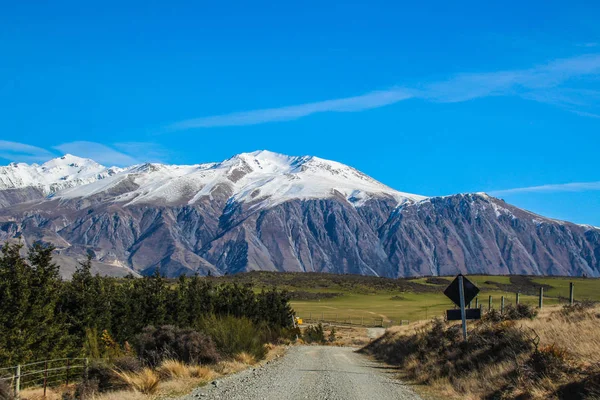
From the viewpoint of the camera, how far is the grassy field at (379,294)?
116312 mm

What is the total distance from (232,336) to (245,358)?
1.24m

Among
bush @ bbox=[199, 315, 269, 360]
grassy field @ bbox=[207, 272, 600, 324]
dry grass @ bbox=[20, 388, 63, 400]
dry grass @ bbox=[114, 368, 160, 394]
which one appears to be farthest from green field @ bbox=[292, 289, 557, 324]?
dry grass @ bbox=[114, 368, 160, 394]

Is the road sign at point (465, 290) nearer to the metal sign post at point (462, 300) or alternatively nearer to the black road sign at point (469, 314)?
the metal sign post at point (462, 300)

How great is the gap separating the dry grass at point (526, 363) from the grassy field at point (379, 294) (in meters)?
76.9

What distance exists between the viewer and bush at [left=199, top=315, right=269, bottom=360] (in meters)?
25.6

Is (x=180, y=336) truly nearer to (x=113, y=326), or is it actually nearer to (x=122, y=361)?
(x=122, y=361)

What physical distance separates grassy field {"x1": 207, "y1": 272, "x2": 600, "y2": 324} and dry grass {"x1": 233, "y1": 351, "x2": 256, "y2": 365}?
72096 mm

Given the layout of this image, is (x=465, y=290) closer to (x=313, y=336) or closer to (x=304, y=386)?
(x=304, y=386)

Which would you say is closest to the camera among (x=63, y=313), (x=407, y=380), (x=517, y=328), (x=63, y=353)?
(x=517, y=328)

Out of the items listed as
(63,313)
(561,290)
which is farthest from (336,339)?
(561,290)

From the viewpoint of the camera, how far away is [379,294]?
17062 cm

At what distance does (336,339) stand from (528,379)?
171 feet

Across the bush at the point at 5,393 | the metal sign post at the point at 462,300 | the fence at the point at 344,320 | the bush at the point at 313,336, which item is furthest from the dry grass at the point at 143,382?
the fence at the point at 344,320

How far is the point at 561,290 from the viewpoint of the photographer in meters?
157
